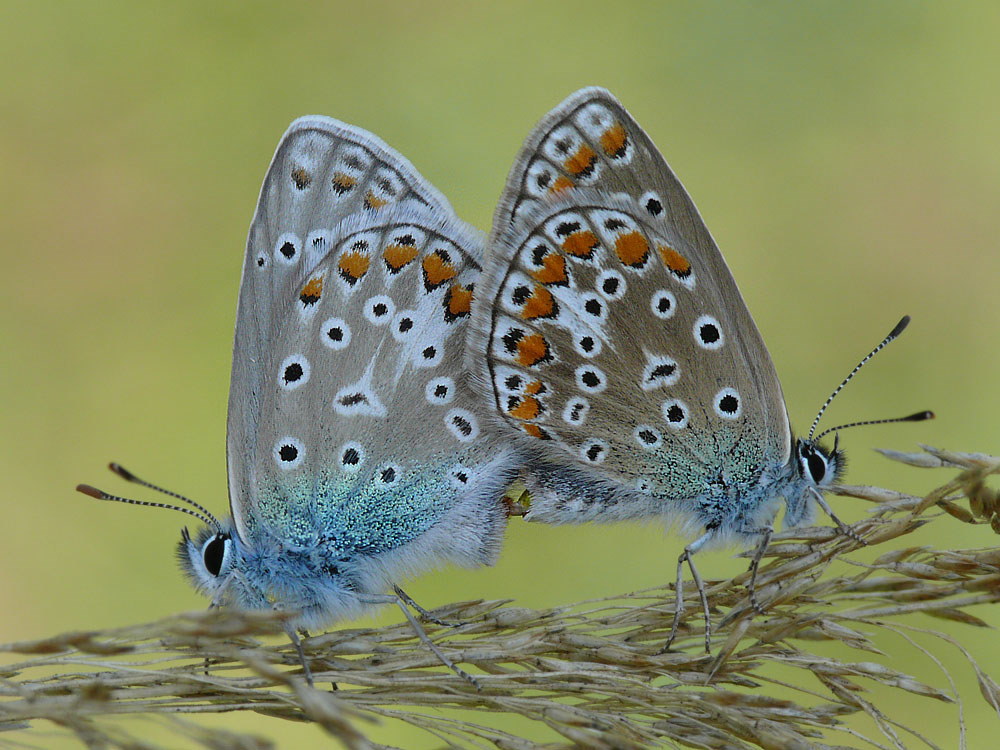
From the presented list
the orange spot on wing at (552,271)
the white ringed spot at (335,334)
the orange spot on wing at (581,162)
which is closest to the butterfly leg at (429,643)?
the white ringed spot at (335,334)

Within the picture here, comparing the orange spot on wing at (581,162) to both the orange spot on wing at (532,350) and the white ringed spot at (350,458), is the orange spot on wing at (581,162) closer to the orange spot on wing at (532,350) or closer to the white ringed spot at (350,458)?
the orange spot on wing at (532,350)

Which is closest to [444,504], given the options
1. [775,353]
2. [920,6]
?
[775,353]

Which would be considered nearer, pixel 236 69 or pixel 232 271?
pixel 232 271

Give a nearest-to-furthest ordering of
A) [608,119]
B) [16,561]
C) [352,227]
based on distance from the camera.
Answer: [608,119] < [352,227] < [16,561]

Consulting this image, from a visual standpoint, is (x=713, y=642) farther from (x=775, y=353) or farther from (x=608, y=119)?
(x=775, y=353)

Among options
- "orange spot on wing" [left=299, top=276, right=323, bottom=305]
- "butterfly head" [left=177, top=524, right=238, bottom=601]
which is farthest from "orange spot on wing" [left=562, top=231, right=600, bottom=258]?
"butterfly head" [left=177, top=524, right=238, bottom=601]

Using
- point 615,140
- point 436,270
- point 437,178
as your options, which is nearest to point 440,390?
point 436,270
